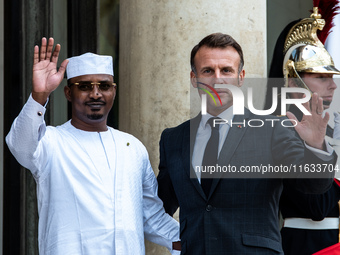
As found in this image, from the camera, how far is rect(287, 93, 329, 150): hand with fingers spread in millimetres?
3715

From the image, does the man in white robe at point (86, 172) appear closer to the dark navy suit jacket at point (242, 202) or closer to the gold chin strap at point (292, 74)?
the dark navy suit jacket at point (242, 202)

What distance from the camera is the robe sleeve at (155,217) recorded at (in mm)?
4734

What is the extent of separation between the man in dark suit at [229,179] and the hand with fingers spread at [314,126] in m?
0.09

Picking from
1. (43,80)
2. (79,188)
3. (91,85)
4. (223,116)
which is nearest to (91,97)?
(91,85)

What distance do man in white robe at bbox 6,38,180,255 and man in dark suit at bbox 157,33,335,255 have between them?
33 centimetres

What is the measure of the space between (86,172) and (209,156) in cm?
78

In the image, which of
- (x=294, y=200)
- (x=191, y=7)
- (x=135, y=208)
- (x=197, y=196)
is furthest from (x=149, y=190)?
(x=191, y=7)

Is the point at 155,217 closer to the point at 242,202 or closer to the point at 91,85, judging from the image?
the point at 242,202

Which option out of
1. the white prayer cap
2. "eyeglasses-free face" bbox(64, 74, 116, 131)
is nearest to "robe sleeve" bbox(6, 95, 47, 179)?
"eyeglasses-free face" bbox(64, 74, 116, 131)

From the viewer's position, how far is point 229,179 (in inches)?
164

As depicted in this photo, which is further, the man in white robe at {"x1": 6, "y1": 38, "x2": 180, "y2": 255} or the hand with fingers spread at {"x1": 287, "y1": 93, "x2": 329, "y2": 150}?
the man in white robe at {"x1": 6, "y1": 38, "x2": 180, "y2": 255}

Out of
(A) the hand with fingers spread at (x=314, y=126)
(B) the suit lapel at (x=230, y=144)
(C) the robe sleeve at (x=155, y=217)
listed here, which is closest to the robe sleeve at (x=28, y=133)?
(C) the robe sleeve at (x=155, y=217)

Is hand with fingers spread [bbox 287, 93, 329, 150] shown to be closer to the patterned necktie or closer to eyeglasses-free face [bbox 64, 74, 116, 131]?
the patterned necktie

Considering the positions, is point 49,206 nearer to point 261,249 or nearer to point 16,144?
point 16,144
